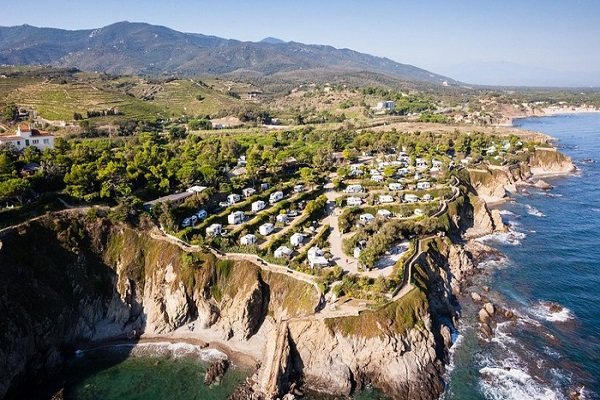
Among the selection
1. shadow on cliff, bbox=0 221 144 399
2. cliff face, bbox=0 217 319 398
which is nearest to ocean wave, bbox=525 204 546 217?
cliff face, bbox=0 217 319 398

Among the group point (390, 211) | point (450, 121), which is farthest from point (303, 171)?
point (450, 121)

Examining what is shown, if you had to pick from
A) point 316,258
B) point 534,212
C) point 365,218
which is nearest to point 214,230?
point 316,258

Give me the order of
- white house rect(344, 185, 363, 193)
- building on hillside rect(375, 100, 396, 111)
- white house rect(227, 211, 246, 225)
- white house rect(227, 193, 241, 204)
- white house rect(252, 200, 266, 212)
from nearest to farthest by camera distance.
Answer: white house rect(227, 211, 246, 225)
white house rect(252, 200, 266, 212)
white house rect(227, 193, 241, 204)
white house rect(344, 185, 363, 193)
building on hillside rect(375, 100, 396, 111)

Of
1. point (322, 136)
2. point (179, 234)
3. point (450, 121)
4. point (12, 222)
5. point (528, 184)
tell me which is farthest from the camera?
point (450, 121)

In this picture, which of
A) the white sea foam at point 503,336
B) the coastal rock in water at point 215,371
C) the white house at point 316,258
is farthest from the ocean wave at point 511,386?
the coastal rock in water at point 215,371

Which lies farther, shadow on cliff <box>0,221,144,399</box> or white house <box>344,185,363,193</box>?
white house <box>344,185,363,193</box>

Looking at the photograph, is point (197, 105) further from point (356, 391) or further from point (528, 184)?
point (356, 391)

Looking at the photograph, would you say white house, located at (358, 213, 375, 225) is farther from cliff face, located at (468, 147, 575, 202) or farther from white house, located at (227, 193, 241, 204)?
cliff face, located at (468, 147, 575, 202)

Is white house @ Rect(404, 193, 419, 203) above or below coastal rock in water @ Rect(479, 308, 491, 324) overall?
above
